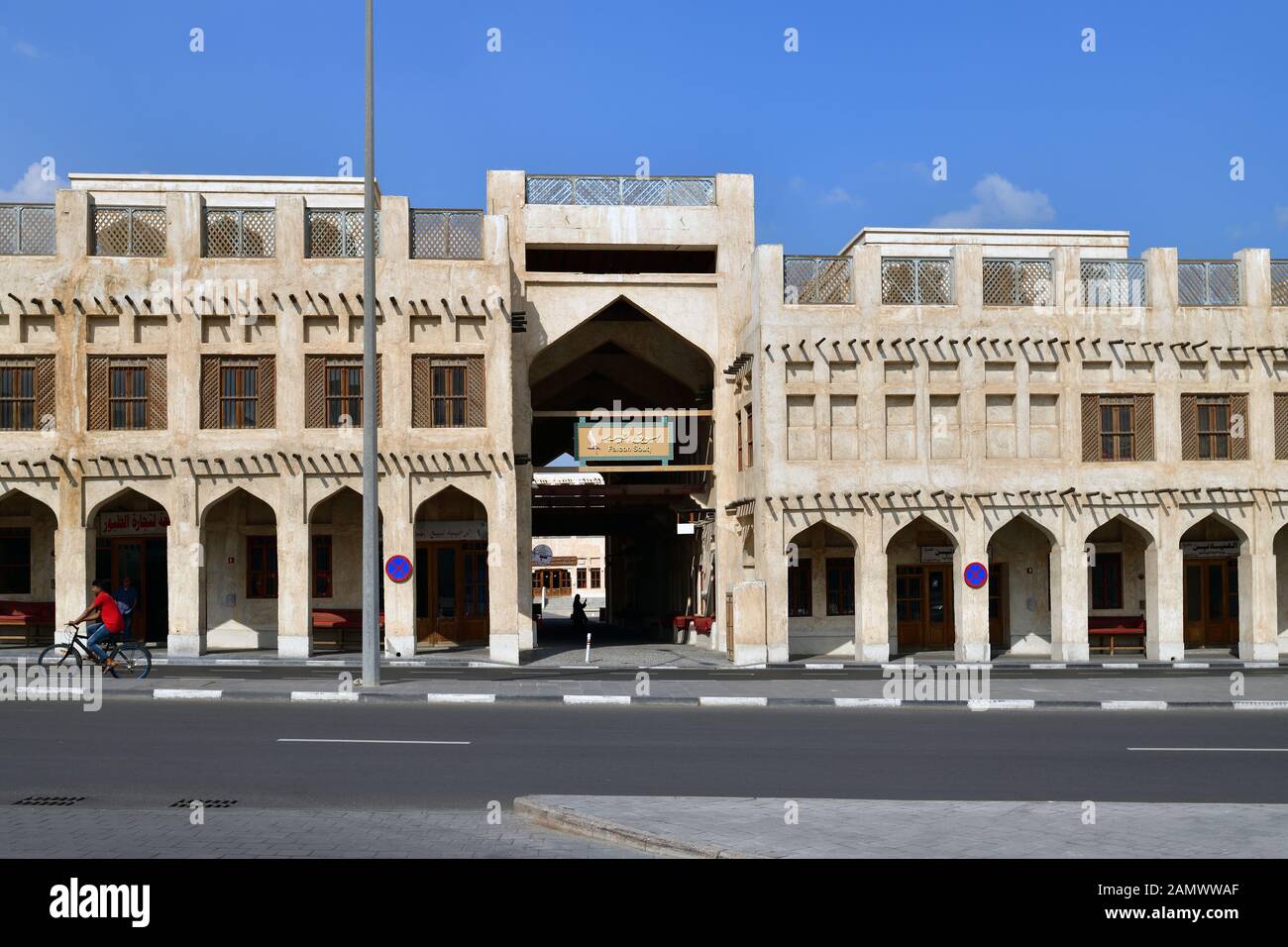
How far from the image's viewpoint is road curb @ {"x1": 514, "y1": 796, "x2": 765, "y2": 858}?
8852mm

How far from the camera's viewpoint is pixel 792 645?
33.6 m

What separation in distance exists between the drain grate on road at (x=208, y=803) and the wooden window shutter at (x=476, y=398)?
1993 centimetres

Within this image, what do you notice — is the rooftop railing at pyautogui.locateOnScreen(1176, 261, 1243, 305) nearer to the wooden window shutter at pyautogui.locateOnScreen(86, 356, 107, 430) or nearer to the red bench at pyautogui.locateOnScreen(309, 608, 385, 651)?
the red bench at pyautogui.locateOnScreen(309, 608, 385, 651)

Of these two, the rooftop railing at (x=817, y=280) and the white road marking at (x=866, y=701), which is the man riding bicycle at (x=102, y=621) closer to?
the white road marking at (x=866, y=701)

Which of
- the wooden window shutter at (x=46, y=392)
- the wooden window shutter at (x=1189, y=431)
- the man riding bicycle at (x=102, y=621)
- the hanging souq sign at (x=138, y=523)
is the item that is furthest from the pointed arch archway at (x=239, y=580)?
the wooden window shutter at (x=1189, y=431)

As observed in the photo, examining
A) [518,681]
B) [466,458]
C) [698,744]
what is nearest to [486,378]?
[466,458]

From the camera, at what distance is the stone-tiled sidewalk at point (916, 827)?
8938mm

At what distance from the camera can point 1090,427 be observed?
32281mm

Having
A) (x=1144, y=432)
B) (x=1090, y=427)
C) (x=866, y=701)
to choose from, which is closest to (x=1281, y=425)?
(x=1144, y=432)

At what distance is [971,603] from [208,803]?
23.7m

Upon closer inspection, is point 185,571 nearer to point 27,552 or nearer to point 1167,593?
point 27,552

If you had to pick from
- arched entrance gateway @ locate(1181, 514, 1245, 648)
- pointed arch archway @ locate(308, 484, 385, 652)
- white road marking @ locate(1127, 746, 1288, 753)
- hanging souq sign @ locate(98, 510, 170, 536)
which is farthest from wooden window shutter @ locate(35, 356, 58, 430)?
arched entrance gateway @ locate(1181, 514, 1245, 648)

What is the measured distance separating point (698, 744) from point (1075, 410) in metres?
20.2

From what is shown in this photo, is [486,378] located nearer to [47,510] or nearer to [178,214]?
[178,214]
